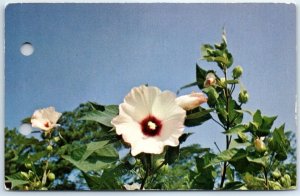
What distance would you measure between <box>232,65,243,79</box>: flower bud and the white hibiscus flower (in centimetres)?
10

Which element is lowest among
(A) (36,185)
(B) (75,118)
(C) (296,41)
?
(A) (36,185)

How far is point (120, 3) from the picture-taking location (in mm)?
1186

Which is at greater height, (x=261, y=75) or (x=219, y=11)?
(x=219, y=11)

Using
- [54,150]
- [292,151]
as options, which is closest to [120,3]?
[54,150]

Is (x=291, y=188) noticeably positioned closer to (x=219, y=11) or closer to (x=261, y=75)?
(x=261, y=75)

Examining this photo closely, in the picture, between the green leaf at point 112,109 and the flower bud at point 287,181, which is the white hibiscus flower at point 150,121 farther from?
the flower bud at point 287,181

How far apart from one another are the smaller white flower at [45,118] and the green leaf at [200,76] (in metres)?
0.23

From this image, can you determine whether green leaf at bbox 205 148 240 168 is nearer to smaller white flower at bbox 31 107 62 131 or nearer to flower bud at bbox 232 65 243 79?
flower bud at bbox 232 65 243 79

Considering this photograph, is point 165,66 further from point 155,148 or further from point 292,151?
point 292,151

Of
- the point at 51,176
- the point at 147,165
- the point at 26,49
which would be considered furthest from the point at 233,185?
the point at 26,49

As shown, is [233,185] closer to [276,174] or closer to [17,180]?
[276,174]

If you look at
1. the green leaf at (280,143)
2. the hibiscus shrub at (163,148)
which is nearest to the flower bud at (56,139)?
the hibiscus shrub at (163,148)

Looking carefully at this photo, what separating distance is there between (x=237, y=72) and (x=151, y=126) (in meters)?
0.17

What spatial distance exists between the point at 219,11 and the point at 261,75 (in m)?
0.13
